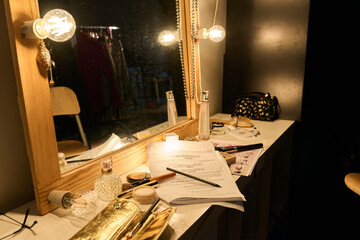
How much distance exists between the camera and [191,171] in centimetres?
92

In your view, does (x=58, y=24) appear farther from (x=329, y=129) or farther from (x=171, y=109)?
(x=329, y=129)

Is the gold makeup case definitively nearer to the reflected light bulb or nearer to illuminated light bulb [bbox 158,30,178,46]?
the reflected light bulb

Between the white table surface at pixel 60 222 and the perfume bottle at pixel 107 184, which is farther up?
the perfume bottle at pixel 107 184

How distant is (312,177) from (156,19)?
1.49 meters

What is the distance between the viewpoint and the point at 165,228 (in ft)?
1.94

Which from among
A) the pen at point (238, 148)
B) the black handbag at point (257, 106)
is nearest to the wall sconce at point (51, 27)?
the pen at point (238, 148)

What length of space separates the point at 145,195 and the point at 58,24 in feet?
1.64

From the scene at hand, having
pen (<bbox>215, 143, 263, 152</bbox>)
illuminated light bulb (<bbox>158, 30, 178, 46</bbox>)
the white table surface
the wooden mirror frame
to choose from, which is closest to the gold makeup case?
the white table surface

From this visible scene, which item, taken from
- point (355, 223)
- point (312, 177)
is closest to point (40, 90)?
point (312, 177)

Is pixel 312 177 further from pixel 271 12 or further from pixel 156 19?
pixel 156 19

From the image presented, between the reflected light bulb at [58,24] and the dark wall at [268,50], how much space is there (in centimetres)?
138

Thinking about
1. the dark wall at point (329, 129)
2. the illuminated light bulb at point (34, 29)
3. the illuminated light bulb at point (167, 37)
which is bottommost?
A: the dark wall at point (329, 129)

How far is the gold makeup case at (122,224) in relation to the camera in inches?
22.3

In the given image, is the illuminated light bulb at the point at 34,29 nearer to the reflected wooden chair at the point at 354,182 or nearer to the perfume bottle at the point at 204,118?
the perfume bottle at the point at 204,118
